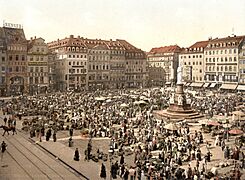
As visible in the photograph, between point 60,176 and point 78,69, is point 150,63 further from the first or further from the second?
point 60,176

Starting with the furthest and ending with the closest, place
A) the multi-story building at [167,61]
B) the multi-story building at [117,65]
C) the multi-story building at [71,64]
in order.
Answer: the multi-story building at [167,61] < the multi-story building at [117,65] < the multi-story building at [71,64]

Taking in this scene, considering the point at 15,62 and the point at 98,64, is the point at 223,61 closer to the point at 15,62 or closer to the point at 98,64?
the point at 98,64

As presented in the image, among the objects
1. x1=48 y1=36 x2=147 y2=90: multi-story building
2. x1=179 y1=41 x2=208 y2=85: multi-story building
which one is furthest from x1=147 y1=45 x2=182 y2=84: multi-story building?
x1=179 y1=41 x2=208 y2=85: multi-story building

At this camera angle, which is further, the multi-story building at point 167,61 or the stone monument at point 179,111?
the multi-story building at point 167,61

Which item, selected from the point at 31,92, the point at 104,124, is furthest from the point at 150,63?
the point at 104,124

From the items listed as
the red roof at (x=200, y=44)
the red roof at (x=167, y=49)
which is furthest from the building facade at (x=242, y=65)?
the red roof at (x=167, y=49)

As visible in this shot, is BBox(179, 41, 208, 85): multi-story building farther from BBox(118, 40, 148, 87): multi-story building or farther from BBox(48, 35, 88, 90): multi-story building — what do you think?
BBox(48, 35, 88, 90): multi-story building

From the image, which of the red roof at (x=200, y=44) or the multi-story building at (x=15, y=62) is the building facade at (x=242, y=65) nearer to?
the red roof at (x=200, y=44)
